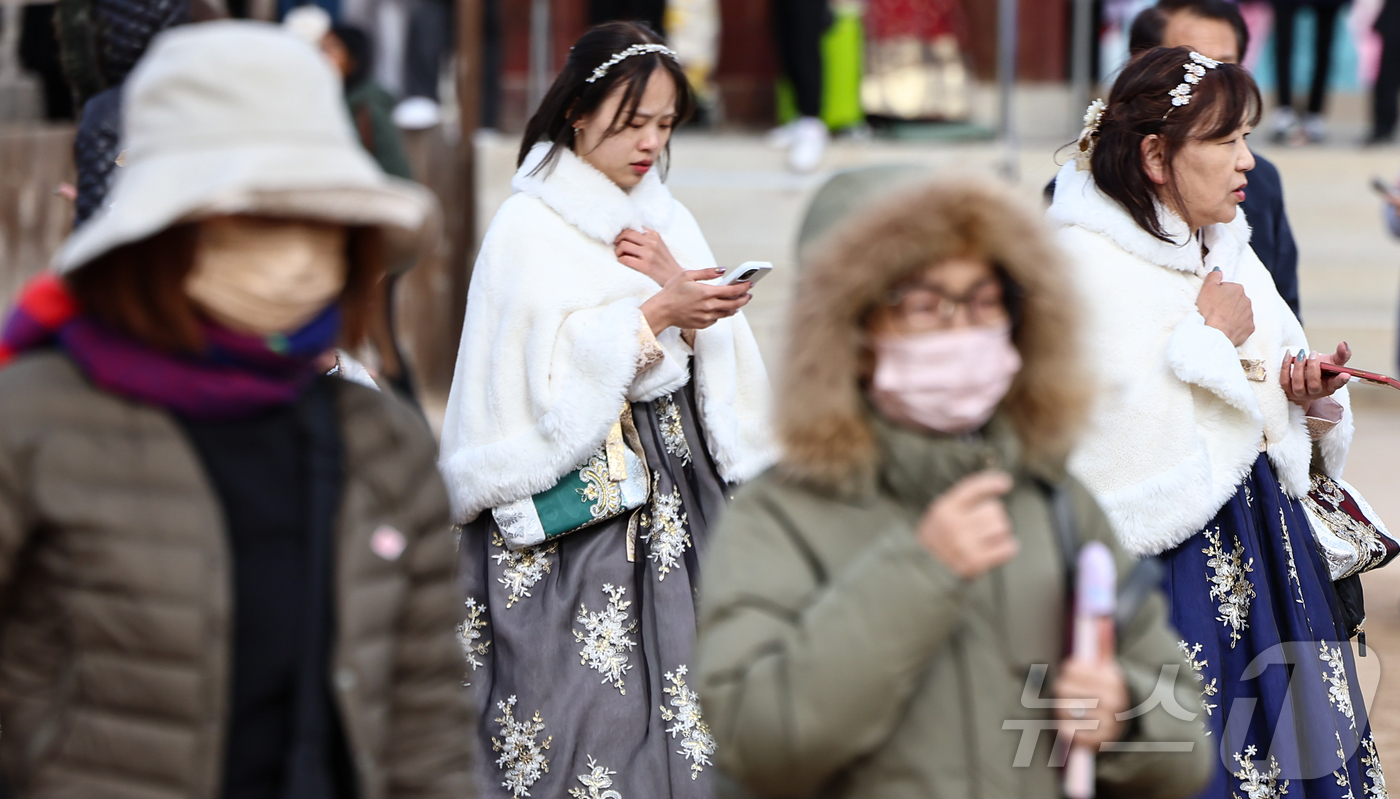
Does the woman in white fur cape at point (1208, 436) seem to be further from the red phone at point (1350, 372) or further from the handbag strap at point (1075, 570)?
the handbag strap at point (1075, 570)

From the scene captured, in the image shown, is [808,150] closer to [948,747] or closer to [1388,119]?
[1388,119]

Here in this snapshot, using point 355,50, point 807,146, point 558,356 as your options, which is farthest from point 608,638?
point 807,146

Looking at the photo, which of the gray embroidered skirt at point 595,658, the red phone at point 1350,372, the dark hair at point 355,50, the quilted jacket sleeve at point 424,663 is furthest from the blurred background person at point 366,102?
the quilted jacket sleeve at point 424,663

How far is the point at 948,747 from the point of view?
1979 mm

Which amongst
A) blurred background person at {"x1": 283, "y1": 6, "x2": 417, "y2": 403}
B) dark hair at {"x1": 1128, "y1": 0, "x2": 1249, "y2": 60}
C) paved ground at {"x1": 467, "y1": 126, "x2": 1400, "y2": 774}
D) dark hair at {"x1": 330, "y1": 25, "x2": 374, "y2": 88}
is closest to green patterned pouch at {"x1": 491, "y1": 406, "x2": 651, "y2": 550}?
dark hair at {"x1": 1128, "y1": 0, "x2": 1249, "y2": 60}

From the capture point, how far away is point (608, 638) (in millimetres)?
3709

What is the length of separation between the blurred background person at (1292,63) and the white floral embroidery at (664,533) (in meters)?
8.29

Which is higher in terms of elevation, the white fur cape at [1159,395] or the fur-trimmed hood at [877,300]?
the fur-trimmed hood at [877,300]

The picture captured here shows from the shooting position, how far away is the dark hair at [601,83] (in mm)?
3775

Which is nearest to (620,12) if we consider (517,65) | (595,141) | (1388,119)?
(517,65)

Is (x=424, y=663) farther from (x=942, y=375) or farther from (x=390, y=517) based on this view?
(x=942, y=375)

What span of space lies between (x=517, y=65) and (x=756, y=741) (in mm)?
10319

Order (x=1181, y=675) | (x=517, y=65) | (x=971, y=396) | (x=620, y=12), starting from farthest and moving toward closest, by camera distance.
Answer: (x=517, y=65) → (x=620, y=12) → (x=1181, y=675) → (x=971, y=396)

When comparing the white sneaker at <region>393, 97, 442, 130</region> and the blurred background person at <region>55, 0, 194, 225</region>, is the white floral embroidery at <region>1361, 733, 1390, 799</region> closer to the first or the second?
the blurred background person at <region>55, 0, 194, 225</region>
